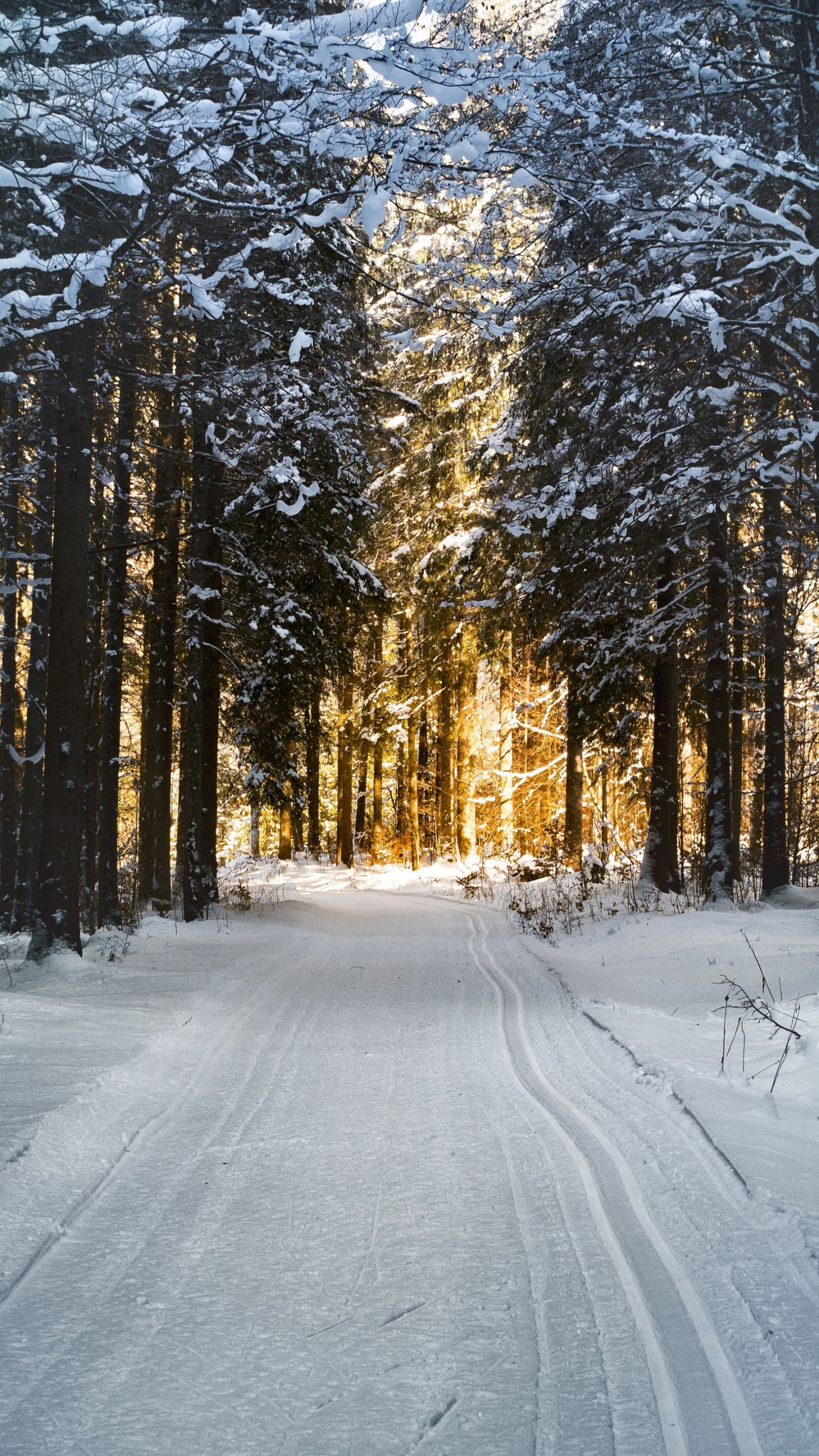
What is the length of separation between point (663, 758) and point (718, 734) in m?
1.61

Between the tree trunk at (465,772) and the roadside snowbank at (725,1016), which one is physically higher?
the tree trunk at (465,772)

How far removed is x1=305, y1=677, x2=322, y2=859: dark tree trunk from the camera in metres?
16.9

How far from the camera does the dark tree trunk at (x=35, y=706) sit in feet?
46.1

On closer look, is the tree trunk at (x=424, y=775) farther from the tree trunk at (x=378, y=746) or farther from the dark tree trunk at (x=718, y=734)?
the dark tree trunk at (x=718, y=734)

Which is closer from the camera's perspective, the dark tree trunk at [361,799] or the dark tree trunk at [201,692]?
the dark tree trunk at [201,692]

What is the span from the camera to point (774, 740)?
13.9 metres

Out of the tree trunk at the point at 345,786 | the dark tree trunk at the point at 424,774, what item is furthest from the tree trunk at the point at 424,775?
the tree trunk at the point at 345,786

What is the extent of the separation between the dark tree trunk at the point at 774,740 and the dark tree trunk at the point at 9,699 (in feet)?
36.2

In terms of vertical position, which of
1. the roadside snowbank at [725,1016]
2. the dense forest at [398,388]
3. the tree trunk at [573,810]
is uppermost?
the dense forest at [398,388]

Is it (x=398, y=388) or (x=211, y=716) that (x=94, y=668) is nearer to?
(x=211, y=716)

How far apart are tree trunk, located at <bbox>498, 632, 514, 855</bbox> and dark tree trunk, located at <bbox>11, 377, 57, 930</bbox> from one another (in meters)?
11.2

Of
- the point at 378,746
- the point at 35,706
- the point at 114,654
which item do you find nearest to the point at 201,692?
the point at 114,654

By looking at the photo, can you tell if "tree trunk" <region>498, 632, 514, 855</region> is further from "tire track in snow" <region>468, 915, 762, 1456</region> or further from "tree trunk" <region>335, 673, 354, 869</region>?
"tire track in snow" <region>468, 915, 762, 1456</region>

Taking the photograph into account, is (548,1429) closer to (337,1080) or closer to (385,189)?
(337,1080)
